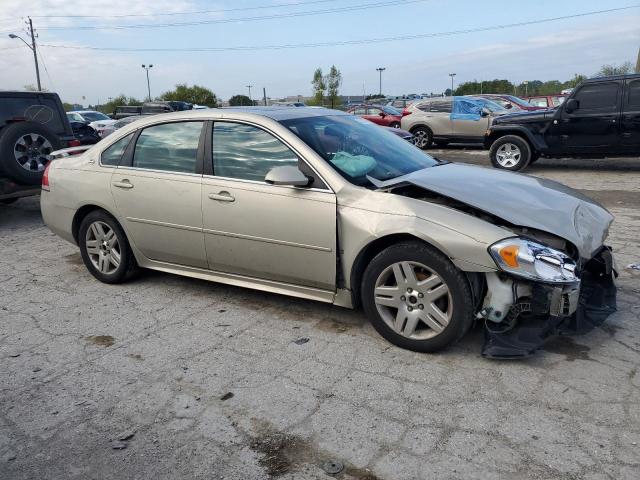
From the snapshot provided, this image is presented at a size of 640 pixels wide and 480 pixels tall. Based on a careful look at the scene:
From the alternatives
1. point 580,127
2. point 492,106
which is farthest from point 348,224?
point 492,106

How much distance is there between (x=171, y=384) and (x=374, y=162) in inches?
82.4

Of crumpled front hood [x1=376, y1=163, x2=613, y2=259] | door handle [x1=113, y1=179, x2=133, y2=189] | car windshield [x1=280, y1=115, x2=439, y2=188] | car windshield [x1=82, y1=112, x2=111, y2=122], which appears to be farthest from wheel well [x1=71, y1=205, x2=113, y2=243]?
car windshield [x1=82, y1=112, x2=111, y2=122]

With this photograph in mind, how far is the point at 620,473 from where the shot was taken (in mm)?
2336

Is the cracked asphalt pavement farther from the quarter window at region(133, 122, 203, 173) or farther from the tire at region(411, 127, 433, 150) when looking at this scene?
the tire at region(411, 127, 433, 150)

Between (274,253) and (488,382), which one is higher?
(274,253)

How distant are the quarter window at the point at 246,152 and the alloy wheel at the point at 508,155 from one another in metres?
8.70

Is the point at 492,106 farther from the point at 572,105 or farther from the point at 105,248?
the point at 105,248

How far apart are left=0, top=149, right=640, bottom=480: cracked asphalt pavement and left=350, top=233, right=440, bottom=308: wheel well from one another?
1.12ft

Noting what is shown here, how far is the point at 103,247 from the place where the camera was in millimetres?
4961

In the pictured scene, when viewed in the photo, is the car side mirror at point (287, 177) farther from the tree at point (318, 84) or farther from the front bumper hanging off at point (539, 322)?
the tree at point (318, 84)

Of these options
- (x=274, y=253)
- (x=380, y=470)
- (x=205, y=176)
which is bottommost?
(x=380, y=470)

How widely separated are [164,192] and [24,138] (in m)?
3.91


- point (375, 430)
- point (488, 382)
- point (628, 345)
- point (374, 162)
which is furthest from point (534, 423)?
point (374, 162)

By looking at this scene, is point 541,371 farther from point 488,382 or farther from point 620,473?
point 620,473
